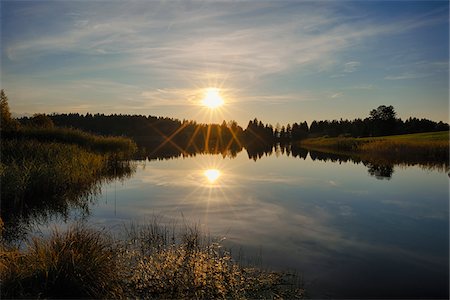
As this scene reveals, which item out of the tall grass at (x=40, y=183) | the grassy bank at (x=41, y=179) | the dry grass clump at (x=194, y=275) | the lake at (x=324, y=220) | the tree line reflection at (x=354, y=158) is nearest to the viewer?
the dry grass clump at (x=194, y=275)

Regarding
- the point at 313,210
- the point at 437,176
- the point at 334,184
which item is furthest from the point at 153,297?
the point at 437,176

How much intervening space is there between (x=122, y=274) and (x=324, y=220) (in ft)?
29.5

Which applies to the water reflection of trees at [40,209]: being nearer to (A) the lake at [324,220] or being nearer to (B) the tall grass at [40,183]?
(B) the tall grass at [40,183]

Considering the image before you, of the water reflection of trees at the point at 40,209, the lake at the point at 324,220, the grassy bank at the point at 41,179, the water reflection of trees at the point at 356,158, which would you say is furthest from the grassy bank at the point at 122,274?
the water reflection of trees at the point at 356,158

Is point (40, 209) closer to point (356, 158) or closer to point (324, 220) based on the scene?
point (324, 220)

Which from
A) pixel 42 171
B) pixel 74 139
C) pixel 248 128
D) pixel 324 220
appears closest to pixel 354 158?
pixel 74 139

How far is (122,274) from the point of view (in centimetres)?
789

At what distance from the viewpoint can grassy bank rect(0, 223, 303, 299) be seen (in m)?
6.74

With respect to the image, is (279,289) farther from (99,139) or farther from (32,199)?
(99,139)

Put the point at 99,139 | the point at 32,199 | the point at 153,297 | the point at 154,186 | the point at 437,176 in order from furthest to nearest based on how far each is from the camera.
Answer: the point at 99,139
the point at 437,176
the point at 154,186
the point at 32,199
the point at 153,297

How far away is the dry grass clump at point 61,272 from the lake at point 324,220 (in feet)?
12.6

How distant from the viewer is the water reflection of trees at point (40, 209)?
12.0 metres

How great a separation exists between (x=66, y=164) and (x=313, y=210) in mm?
13351

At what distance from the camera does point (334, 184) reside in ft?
80.4
